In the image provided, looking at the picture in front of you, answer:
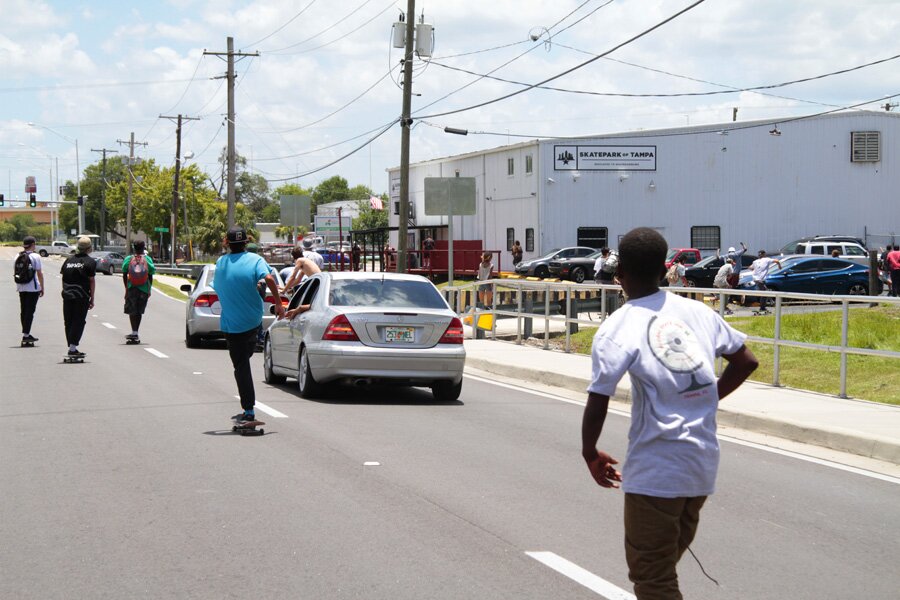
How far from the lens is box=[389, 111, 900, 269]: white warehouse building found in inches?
2010

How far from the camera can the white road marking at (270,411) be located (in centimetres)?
1204

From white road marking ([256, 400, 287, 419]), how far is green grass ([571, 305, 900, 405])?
702cm

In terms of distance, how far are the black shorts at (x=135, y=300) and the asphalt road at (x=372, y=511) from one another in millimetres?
8076

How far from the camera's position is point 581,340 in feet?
72.9

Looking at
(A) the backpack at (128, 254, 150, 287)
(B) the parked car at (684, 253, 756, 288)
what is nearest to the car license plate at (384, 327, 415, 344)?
(A) the backpack at (128, 254, 150, 287)

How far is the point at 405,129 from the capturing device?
1236 inches

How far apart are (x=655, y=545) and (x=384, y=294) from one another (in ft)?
32.0

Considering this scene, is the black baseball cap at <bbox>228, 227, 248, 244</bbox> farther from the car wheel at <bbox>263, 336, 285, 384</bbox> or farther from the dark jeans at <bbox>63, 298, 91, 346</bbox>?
the dark jeans at <bbox>63, 298, 91, 346</bbox>

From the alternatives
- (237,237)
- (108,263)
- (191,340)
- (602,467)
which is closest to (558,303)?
(191,340)

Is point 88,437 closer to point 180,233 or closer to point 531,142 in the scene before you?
point 531,142

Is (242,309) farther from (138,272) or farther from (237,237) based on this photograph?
(138,272)

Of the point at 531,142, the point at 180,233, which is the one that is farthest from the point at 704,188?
the point at 180,233

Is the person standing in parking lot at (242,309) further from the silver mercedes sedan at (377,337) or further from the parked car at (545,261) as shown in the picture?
the parked car at (545,261)

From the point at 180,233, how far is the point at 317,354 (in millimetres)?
91704
